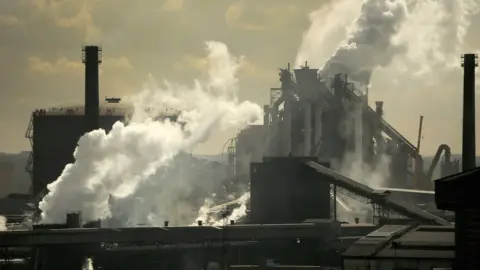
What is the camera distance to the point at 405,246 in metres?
42.6

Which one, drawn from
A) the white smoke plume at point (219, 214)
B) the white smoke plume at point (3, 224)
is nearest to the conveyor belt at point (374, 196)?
the white smoke plume at point (219, 214)

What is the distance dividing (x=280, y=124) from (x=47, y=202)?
105 ft

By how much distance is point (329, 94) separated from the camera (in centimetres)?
Answer: 9544

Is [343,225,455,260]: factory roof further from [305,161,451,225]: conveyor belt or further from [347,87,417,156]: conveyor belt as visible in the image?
[347,87,417,156]: conveyor belt

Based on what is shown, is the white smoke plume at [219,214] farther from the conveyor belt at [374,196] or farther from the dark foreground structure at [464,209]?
the dark foreground structure at [464,209]

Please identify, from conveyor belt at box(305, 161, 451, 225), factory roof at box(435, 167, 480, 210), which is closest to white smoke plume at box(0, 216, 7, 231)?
conveyor belt at box(305, 161, 451, 225)

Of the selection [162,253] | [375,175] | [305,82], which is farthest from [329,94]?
[162,253]

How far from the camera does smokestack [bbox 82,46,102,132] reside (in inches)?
3418

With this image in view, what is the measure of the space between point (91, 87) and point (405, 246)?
49.5 meters

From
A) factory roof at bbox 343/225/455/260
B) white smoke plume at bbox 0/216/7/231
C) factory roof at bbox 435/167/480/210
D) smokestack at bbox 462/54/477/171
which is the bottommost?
factory roof at bbox 343/225/455/260

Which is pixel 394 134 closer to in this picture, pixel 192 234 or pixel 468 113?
pixel 468 113

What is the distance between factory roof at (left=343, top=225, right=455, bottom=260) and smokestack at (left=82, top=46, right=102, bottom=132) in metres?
42.7

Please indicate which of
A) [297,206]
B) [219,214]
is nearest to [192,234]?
[297,206]

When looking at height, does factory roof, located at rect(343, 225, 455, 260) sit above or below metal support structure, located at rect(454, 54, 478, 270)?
below
